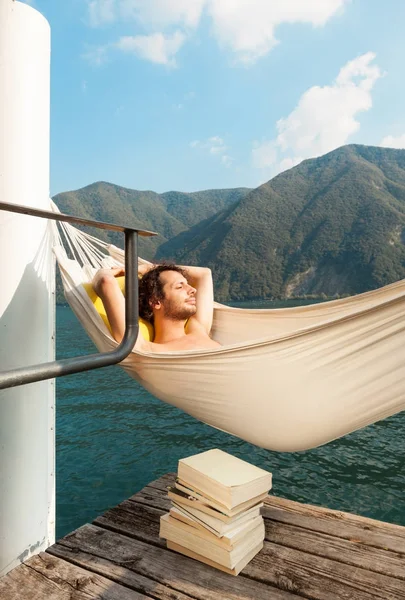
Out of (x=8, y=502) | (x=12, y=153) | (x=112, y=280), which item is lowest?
(x=8, y=502)

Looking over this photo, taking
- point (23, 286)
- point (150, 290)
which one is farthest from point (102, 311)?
point (23, 286)

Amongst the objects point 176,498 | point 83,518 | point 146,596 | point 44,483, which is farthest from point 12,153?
point 83,518

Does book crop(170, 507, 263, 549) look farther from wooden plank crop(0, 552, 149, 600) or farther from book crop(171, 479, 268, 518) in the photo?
wooden plank crop(0, 552, 149, 600)

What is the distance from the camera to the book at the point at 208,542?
1.10 m

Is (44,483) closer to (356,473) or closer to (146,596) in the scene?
(146,596)

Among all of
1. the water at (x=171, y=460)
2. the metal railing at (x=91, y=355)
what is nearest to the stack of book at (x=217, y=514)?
the metal railing at (x=91, y=355)

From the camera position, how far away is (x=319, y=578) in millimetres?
1075

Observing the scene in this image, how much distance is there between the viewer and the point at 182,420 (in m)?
7.98

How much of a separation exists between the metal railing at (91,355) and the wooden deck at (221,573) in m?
0.58

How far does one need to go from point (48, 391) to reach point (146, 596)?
0.61 metres

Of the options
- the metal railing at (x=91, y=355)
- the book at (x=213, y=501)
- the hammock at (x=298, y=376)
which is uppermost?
the metal railing at (x=91, y=355)

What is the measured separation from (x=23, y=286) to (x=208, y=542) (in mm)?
827

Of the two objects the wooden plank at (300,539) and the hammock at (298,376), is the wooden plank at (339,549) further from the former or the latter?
the hammock at (298,376)

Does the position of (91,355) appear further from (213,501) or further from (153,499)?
(153,499)
